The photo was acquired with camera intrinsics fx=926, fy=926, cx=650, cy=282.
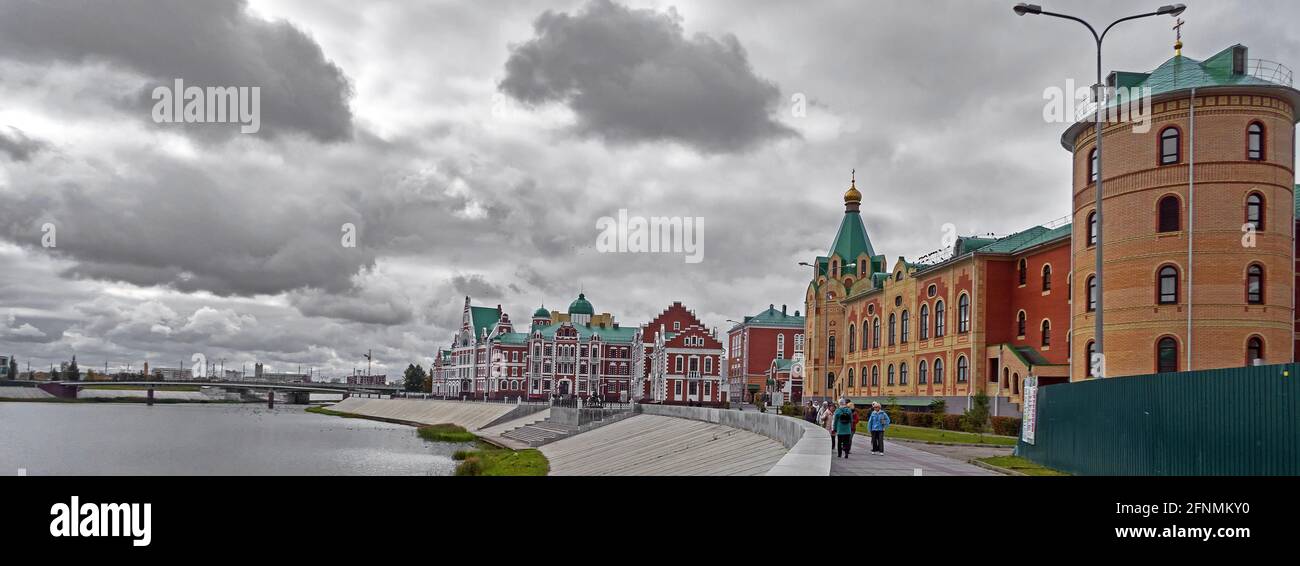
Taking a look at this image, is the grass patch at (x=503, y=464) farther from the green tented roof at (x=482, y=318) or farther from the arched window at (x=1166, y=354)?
the green tented roof at (x=482, y=318)

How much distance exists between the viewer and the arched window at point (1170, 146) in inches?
1494

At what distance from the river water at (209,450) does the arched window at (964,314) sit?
31423mm

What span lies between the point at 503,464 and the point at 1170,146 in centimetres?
3637

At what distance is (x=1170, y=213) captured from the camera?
3828 centimetres

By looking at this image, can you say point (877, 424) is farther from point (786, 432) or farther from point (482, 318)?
point (482, 318)

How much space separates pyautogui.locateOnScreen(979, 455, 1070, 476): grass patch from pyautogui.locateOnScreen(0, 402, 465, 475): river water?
31.1 metres

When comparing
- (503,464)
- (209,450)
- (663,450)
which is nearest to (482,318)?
(209,450)

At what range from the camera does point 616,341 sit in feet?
426

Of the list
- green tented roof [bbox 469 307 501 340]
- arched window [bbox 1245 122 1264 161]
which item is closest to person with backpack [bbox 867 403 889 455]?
arched window [bbox 1245 122 1264 161]

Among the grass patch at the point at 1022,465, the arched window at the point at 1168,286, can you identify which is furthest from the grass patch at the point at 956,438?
the grass patch at the point at 1022,465

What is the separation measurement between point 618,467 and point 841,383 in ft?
133

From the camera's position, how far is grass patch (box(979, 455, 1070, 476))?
70.4ft

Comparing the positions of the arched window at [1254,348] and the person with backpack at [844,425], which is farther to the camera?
the arched window at [1254,348]
